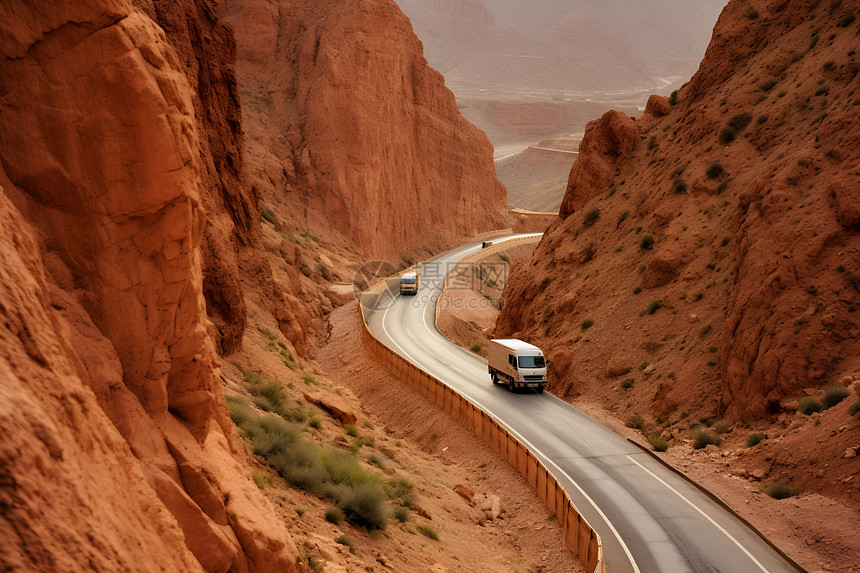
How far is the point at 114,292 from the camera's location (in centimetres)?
759

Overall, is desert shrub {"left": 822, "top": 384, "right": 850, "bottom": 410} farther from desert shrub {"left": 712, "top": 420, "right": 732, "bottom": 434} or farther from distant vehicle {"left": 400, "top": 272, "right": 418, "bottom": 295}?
distant vehicle {"left": 400, "top": 272, "right": 418, "bottom": 295}

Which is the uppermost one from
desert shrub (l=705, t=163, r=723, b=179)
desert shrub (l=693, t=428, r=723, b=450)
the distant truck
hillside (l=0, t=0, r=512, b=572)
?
desert shrub (l=705, t=163, r=723, b=179)

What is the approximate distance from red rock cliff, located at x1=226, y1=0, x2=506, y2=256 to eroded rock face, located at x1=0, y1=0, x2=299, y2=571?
45.8m

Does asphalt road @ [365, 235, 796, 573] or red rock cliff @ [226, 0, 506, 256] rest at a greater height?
red rock cliff @ [226, 0, 506, 256]

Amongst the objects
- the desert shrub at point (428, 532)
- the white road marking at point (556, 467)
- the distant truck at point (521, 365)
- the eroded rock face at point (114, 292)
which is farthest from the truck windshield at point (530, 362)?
the eroded rock face at point (114, 292)

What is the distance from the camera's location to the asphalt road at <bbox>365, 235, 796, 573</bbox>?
1567 centimetres

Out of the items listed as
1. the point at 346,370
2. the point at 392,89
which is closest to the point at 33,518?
the point at 346,370

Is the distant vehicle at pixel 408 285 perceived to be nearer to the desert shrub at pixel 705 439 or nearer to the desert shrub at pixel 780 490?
the desert shrub at pixel 705 439

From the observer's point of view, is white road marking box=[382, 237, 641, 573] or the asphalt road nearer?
the asphalt road

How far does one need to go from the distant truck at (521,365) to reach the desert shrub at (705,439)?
8.19m

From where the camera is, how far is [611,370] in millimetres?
28000

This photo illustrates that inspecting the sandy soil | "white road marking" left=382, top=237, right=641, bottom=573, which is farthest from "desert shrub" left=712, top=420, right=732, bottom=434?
the sandy soil

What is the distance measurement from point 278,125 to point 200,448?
183 feet

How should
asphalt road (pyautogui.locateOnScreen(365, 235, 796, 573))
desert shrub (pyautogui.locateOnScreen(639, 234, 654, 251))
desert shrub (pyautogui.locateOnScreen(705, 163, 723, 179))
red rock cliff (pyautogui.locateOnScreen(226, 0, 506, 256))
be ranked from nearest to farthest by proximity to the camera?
asphalt road (pyautogui.locateOnScreen(365, 235, 796, 573))
desert shrub (pyautogui.locateOnScreen(705, 163, 723, 179))
desert shrub (pyautogui.locateOnScreen(639, 234, 654, 251))
red rock cliff (pyautogui.locateOnScreen(226, 0, 506, 256))
